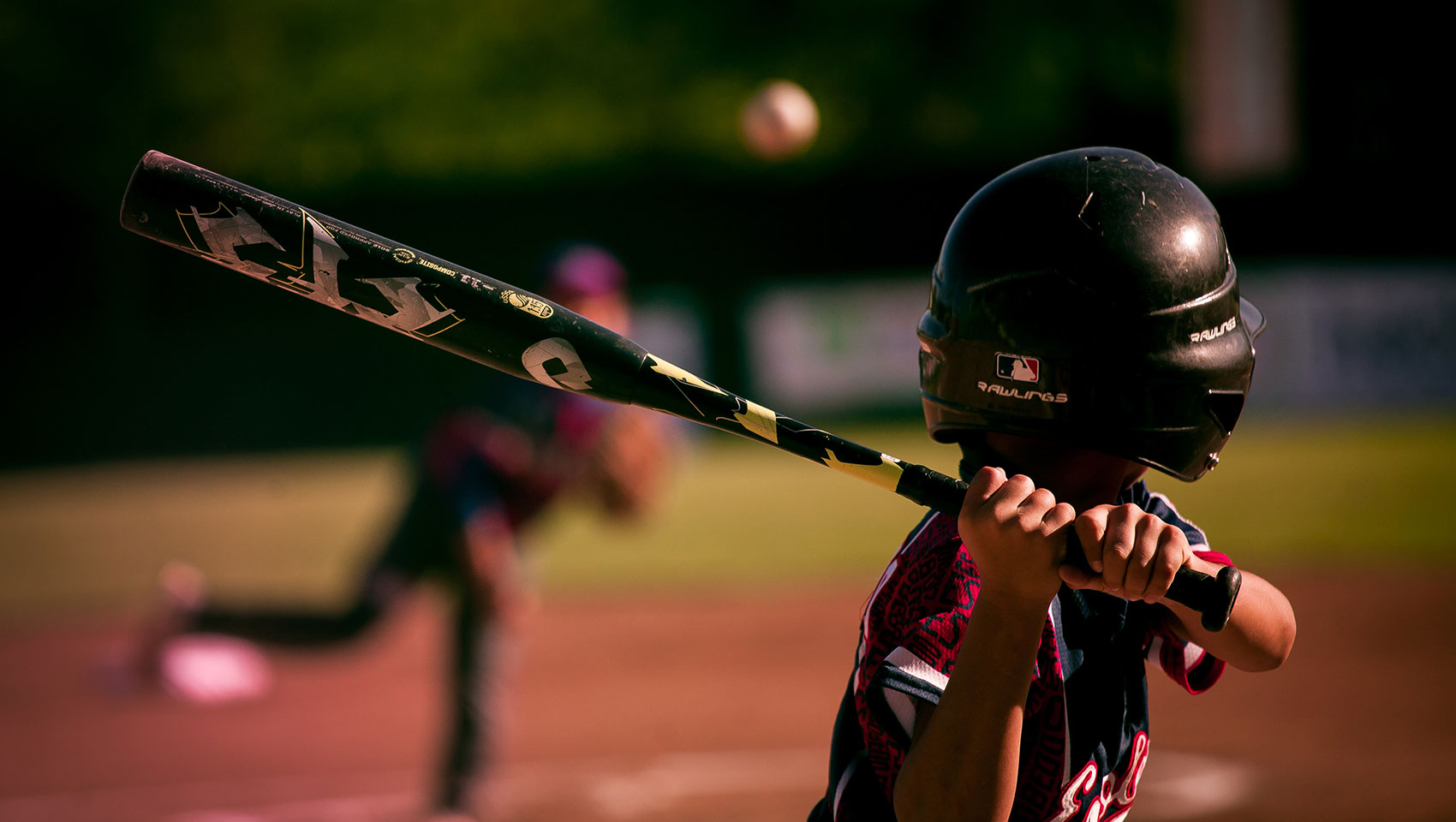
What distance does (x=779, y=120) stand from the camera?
281 inches

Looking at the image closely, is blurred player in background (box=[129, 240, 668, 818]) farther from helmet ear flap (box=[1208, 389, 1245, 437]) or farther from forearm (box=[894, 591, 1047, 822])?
forearm (box=[894, 591, 1047, 822])

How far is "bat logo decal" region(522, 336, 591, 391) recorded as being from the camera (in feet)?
6.34

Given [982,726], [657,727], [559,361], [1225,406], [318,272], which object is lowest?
[982,726]

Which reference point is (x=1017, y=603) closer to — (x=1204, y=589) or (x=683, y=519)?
(x=1204, y=589)

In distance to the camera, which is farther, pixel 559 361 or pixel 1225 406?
pixel 559 361

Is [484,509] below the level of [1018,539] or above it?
above

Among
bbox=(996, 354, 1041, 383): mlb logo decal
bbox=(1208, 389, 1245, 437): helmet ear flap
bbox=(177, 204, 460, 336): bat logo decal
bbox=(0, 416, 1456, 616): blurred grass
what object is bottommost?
bbox=(1208, 389, 1245, 437): helmet ear flap

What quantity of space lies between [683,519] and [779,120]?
17.0 ft

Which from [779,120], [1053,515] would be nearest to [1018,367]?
[1053,515]

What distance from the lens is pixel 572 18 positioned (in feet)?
87.9

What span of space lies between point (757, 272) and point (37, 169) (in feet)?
48.4

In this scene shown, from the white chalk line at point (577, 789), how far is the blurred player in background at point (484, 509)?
1.60 feet

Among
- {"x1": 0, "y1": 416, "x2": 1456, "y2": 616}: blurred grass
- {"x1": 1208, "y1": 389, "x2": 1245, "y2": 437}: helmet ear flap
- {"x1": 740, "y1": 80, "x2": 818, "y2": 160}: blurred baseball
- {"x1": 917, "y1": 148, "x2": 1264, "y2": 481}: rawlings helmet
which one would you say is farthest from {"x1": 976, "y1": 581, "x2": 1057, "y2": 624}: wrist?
{"x1": 0, "y1": 416, "x2": 1456, "y2": 616}: blurred grass

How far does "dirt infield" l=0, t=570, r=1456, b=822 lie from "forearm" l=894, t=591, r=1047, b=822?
349 centimetres
